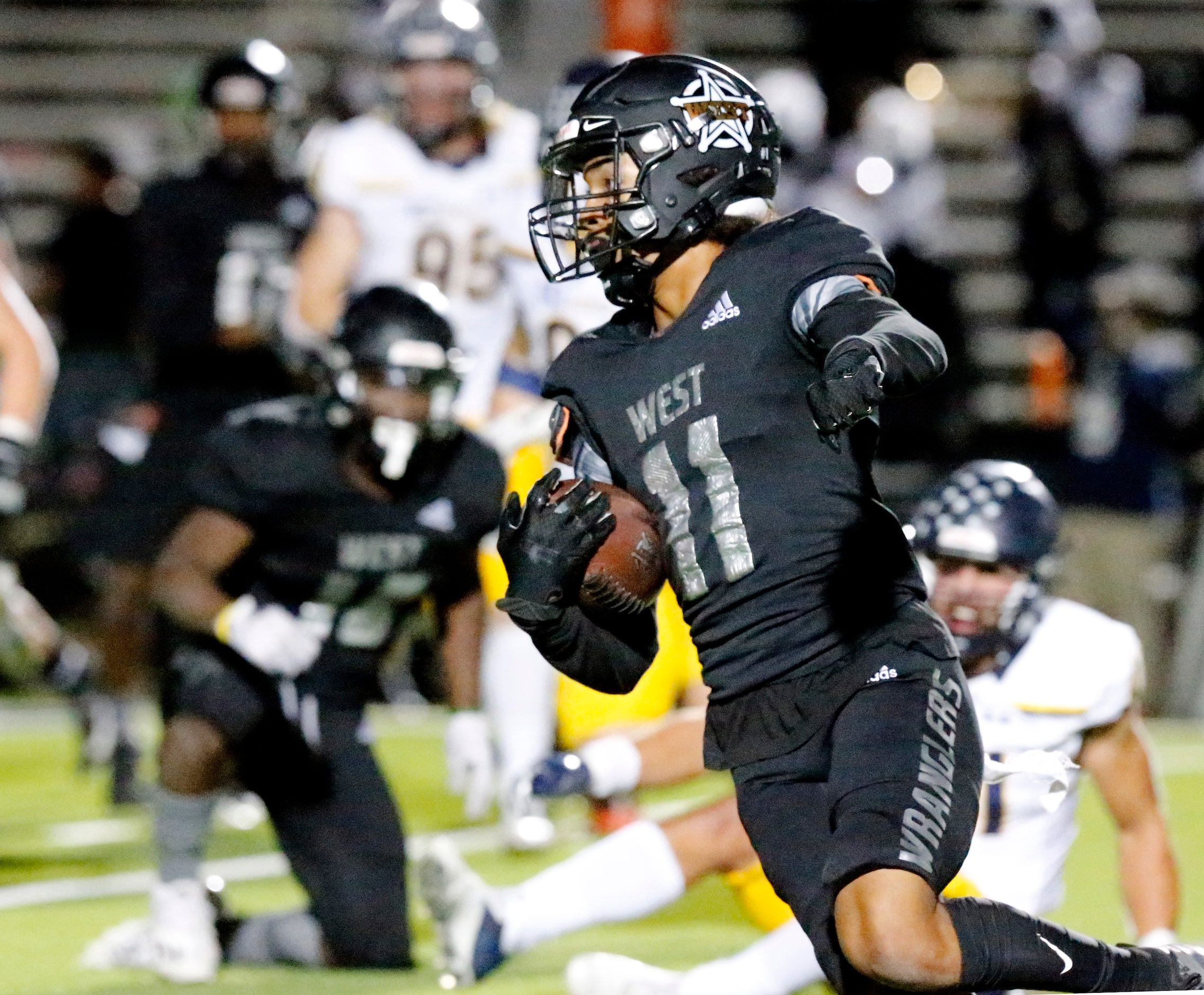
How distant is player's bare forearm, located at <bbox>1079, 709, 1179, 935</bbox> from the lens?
12.1 feet

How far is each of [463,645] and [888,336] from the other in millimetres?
2154

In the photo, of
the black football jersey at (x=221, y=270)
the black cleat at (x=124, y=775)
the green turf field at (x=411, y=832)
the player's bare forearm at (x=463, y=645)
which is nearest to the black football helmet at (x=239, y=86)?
the black football jersey at (x=221, y=270)

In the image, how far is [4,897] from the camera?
16.5 feet

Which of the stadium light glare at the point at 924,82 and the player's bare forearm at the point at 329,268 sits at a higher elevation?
the stadium light glare at the point at 924,82

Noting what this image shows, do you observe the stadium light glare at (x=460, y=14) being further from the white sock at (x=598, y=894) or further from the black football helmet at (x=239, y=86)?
the white sock at (x=598, y=894)

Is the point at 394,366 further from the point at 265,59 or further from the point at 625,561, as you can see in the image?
the point at 265,59

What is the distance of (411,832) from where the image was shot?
6.06 meters

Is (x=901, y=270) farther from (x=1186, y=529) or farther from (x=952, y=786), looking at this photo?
(x=952, y=786)

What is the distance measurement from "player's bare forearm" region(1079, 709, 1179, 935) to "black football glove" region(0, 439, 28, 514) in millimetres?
2422

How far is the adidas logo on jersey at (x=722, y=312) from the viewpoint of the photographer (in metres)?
3.01

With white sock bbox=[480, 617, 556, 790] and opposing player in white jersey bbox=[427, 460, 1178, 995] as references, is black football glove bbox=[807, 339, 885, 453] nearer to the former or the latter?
opposing player in white jersey bbox=[427, 460, 1178, 995]

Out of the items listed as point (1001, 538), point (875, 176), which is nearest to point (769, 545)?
point (1001, 538)

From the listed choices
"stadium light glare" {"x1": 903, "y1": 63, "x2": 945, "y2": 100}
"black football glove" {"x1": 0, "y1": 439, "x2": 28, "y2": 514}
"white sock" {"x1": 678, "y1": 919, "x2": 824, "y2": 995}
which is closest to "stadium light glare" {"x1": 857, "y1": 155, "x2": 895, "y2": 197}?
"stadium light glare" {"x1": 903, "y1": 63, "x2": 945, "y2": 100}

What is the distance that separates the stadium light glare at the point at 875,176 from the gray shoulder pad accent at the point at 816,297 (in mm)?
6813
